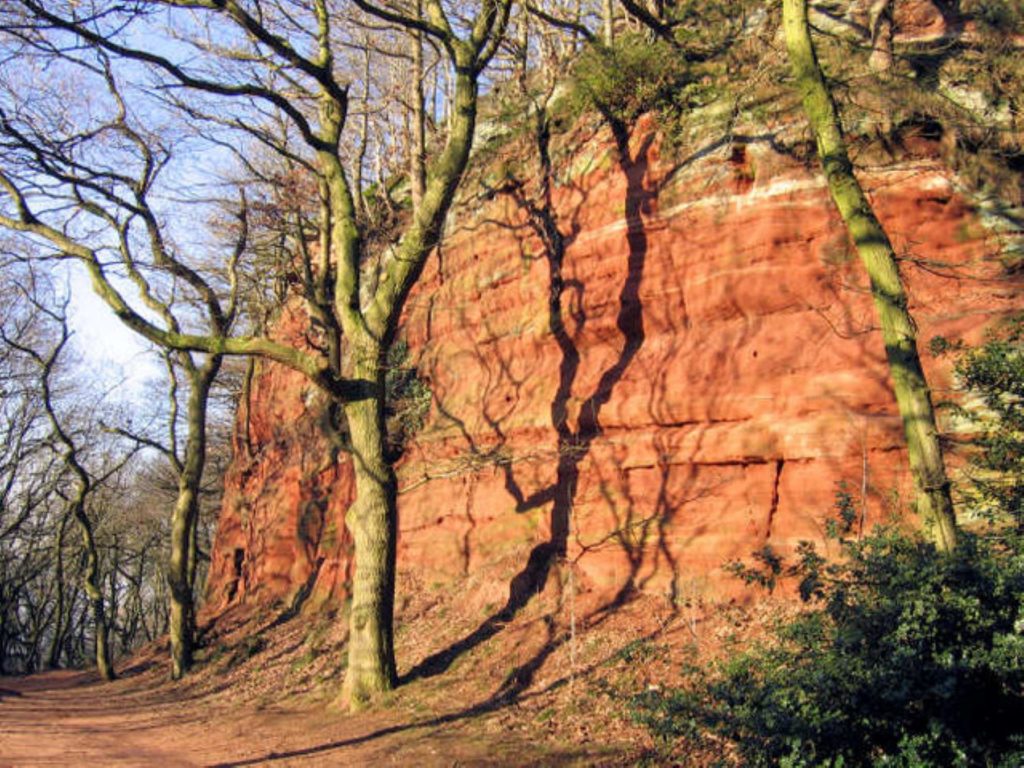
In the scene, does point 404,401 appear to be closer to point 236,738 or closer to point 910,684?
point 236,738

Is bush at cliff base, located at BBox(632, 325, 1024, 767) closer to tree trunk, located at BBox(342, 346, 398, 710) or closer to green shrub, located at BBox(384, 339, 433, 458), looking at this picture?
tree trunk, located at BBox(342, 346, 398, 710)

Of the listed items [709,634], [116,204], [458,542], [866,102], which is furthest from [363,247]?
[709,634]

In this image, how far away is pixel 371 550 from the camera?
41.4 feet

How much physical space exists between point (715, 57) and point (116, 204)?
12447 mm

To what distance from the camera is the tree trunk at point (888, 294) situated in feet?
25.6

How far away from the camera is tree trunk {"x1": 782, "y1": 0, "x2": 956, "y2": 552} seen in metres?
7.80

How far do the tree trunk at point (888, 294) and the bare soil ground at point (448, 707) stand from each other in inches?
126

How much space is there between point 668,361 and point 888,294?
16.6 ft

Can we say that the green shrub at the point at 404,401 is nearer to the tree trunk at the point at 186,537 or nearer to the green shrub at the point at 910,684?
the tree trunk at the point at 186,537

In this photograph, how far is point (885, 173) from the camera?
12125mm

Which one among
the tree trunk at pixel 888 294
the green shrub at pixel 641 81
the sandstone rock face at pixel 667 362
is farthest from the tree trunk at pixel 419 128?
the tree trunk at pixel 888 294

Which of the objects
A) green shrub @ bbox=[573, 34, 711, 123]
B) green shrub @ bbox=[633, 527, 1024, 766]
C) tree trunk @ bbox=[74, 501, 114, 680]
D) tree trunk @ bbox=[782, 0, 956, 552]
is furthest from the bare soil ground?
tree trunk @ bbox=[74, 501, 114, 680]

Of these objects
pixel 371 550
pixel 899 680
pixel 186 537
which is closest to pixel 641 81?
pixel 371 550

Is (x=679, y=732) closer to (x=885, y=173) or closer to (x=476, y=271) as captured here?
(x=885, y=173)
